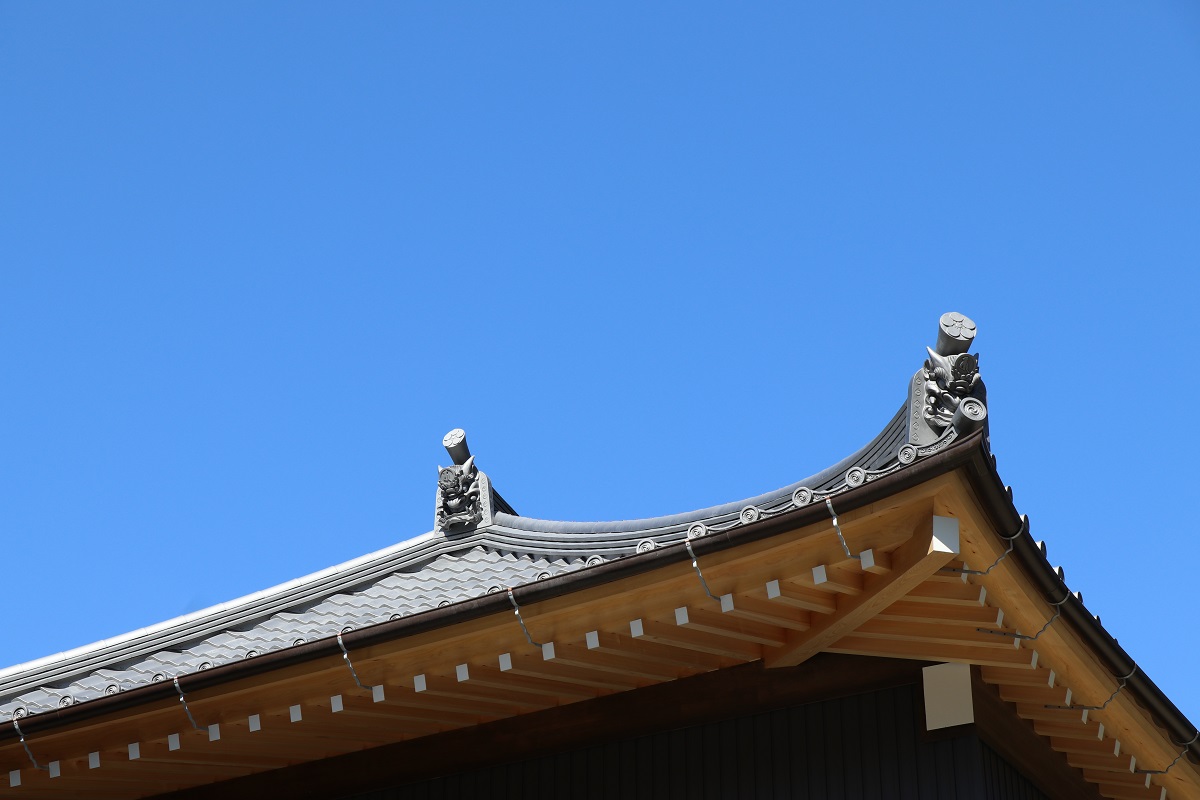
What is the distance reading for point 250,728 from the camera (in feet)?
18.8

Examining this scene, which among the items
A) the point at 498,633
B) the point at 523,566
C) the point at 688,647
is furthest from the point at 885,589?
the point at 523,566

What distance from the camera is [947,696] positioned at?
533 cm

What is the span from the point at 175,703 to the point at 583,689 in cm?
179

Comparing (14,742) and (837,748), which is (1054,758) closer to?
(837,748)

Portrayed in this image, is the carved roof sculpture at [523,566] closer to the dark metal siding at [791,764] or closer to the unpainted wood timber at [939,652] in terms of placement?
the unpainted wood timber at [939,652]

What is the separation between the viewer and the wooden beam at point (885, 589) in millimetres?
4645

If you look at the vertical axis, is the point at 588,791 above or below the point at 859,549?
below

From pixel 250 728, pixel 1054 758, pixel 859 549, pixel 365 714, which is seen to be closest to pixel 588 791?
pixel 365 714

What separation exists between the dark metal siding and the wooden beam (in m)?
0.31

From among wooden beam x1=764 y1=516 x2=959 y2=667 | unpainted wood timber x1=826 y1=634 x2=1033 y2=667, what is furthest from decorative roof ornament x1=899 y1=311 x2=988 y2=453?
unpainted wood timber x1=826 y1=634 x2=1033 y2=667

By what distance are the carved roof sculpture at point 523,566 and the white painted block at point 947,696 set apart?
3.8 inches

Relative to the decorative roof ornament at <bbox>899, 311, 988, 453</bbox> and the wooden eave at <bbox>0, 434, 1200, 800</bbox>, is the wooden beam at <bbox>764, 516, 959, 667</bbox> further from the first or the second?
the decorative roof ornament at <bbox>899, 311, 988, 453</bbox>

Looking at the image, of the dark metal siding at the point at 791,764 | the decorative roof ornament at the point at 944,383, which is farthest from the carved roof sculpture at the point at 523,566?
the dark metal siding at the point at 791,764

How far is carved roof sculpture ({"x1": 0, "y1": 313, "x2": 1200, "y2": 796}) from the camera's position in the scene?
15.5ft
